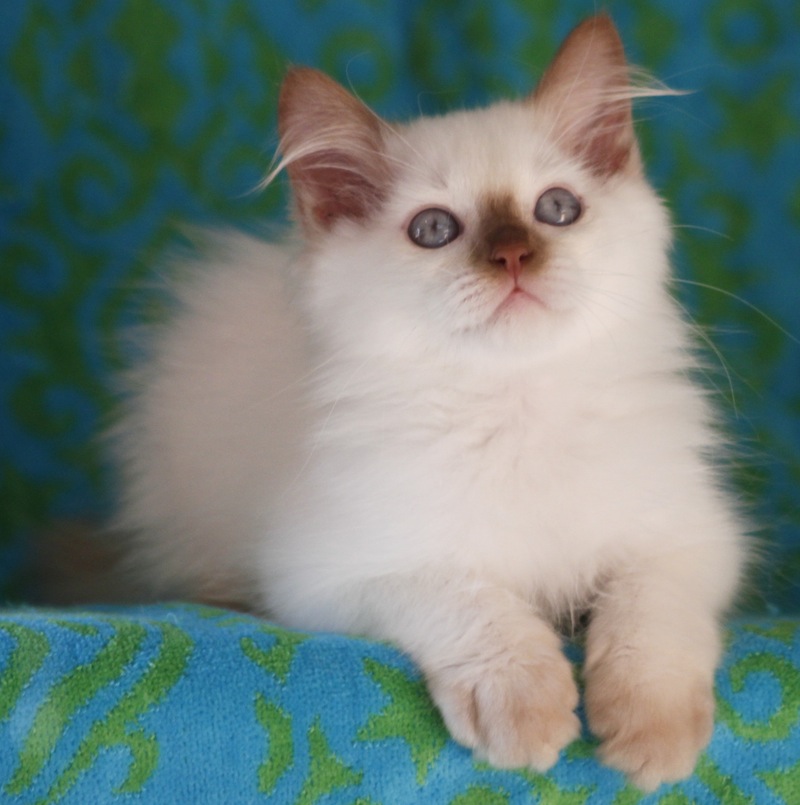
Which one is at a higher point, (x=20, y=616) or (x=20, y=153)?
(x=20, y=153)

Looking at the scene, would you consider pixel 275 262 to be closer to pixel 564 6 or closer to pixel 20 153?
pixel 20 153

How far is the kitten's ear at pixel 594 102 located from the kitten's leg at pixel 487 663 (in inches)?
29.3

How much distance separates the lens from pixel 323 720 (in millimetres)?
1214

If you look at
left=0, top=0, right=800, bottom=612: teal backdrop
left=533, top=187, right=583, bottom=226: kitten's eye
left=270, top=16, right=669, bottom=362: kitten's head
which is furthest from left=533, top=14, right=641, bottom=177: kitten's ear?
left=0, top=0, right=800, bottom=612: teal backdrop

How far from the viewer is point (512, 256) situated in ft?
4.44

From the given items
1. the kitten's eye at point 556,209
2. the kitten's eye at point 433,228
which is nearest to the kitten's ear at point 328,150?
the kitten's eye at point 433,228

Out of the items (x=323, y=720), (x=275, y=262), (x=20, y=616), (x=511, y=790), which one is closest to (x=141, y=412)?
(x=275, y=262)

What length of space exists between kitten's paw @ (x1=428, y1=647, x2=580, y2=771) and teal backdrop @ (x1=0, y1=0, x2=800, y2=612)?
3.94 feet

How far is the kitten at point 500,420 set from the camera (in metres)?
1.28

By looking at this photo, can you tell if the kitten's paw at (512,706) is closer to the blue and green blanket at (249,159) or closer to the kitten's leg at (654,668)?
the kitten's leg at (654,668)

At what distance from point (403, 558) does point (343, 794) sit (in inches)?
13.3

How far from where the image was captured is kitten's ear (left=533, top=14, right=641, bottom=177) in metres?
1.63

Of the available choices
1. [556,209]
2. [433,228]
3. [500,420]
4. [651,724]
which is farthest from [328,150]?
[651,724]

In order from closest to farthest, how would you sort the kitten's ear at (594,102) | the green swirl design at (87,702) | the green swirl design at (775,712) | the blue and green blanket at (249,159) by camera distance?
the green swirl design at (87,702)
the green swirl design at (775,712)
the kitten's ear at (594,102)
the blue and green blanket at (249,159)
